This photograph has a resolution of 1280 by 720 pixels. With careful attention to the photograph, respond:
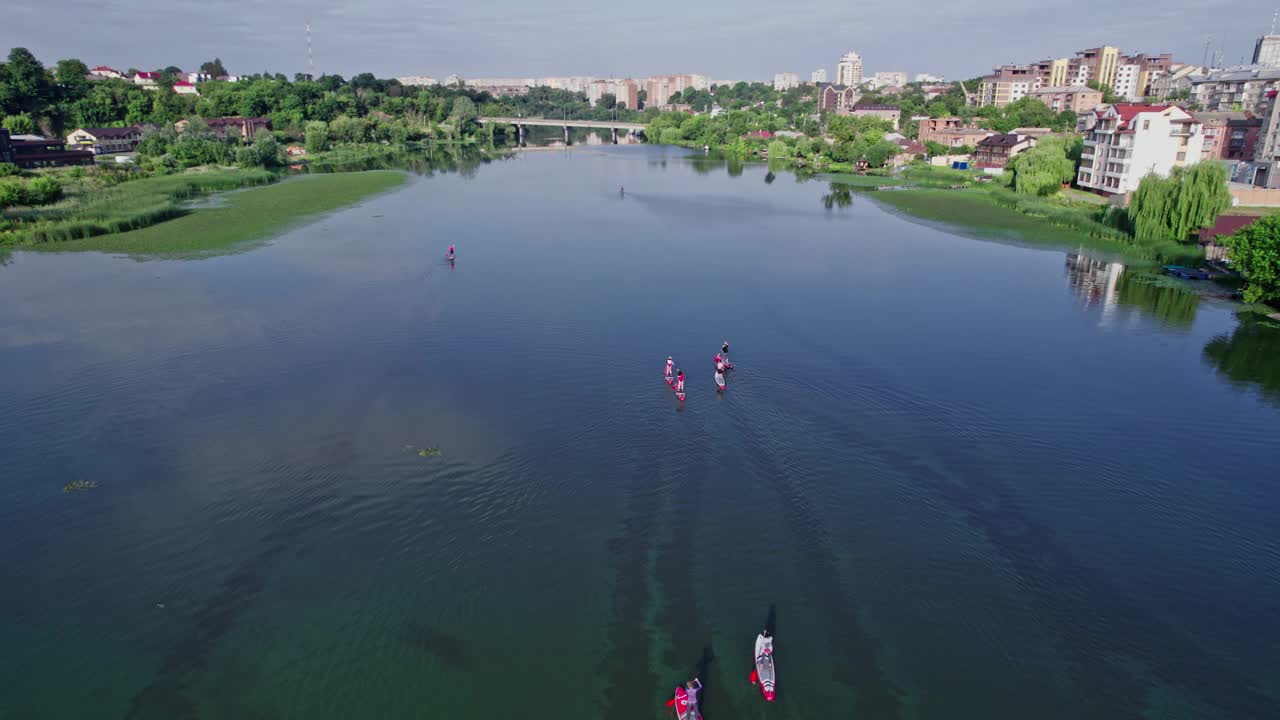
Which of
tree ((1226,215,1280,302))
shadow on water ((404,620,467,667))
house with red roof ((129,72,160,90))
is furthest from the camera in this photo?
house with red roof ((129,72,160,90))

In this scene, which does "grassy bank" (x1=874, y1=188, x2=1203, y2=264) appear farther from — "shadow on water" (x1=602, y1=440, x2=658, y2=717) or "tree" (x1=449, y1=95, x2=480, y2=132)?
"tree" (x1=449, y1=95, x2=480, y2=132)

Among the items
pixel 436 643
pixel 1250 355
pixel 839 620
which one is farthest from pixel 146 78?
pixel 1250 355

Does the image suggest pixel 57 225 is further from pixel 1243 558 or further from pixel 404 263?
pixel 1243 558

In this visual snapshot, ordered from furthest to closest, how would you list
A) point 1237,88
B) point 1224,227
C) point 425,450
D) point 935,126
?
point 935,126, point 1237,88, point 1224,227, point 425,450

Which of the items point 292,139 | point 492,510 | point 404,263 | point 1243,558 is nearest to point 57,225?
point 404,263

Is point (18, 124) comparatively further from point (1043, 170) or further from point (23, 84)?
point (1043, 170)

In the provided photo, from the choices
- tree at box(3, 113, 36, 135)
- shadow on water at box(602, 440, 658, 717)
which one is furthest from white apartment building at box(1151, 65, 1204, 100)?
tree at box(3, 113, 36, 135)

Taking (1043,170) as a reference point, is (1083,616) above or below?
below
